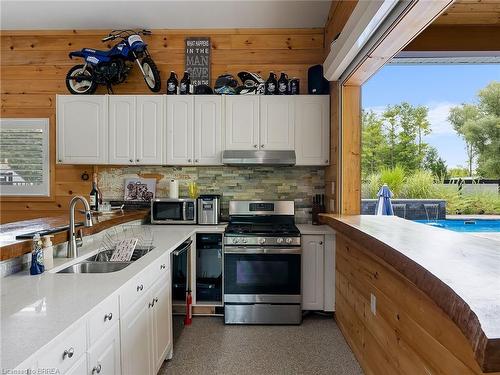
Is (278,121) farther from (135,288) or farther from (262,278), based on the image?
(135,288)

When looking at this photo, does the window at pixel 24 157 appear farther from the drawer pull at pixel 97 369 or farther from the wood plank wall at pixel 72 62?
the drawer pull at pixel 97 369

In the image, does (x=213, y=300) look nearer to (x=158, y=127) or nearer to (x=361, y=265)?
(x=361, y=265)

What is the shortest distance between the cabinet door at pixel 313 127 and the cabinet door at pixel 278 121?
8 cm

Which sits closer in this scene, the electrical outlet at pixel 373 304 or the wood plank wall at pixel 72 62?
the electrical outlet at pixel 373 304

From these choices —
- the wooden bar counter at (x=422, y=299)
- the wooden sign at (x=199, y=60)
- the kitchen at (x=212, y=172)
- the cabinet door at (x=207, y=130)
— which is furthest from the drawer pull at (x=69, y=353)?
the wooden sign at (x=199, y=60)

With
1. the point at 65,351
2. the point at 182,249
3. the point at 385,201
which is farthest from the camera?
the point at 385,201

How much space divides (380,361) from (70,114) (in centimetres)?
366

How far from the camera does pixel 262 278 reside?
10.2 ft

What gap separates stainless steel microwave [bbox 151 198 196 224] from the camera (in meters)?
3.52

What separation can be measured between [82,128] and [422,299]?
11.6 ft

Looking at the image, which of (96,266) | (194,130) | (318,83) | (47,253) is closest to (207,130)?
(194,130)

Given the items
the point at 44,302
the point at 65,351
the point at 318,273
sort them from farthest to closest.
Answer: the point at 318,273 < the point at 44,302 < the point at 65,351

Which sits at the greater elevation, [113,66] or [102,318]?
[113,66]

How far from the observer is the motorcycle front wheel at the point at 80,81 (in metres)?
3.75
